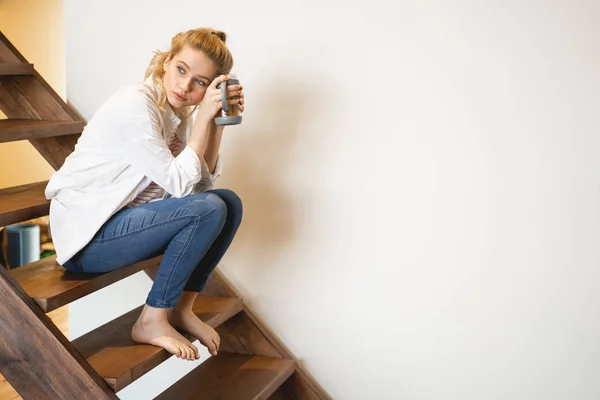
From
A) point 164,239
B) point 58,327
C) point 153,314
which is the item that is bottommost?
point 58,327

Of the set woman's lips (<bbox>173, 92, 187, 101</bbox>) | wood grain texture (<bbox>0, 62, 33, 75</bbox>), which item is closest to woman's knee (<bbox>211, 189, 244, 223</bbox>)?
woman's lips (<bbox>173, 92, 187, 101</bbox>)

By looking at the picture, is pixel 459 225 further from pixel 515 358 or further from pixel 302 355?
pixel 302 355

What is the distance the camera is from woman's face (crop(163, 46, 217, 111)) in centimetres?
176

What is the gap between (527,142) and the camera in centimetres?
196

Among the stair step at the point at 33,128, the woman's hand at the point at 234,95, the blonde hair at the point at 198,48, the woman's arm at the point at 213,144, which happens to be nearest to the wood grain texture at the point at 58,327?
the stair step at the point at 33,128

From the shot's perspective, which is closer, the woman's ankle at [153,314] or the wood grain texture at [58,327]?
the woman's ankle at [153,314]

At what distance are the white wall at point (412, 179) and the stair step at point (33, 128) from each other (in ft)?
0.72

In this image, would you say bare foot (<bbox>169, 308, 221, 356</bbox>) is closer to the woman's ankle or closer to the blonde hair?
the woman's ankle

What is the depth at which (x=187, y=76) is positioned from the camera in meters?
1.78

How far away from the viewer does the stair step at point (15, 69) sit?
218cm

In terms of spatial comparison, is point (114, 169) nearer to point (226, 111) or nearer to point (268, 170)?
point (226, 111)

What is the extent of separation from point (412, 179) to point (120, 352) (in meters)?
1.00

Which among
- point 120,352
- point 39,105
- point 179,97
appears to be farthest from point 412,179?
point 39,105

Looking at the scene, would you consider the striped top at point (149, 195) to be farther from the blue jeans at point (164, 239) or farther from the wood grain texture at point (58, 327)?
the wood grain texture at point (58, 327)
